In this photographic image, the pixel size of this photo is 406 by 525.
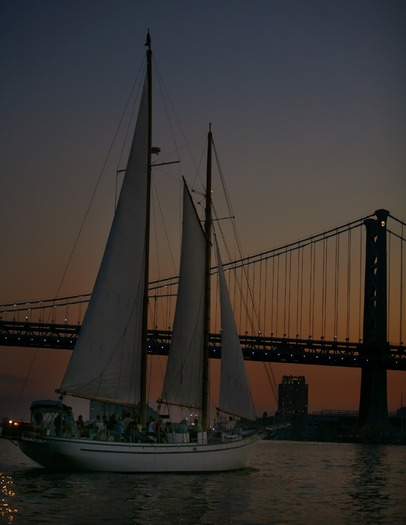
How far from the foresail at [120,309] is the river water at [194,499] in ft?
9.28

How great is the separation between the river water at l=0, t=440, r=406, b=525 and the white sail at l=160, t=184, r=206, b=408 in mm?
3131

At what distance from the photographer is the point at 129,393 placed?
3203 centimetres

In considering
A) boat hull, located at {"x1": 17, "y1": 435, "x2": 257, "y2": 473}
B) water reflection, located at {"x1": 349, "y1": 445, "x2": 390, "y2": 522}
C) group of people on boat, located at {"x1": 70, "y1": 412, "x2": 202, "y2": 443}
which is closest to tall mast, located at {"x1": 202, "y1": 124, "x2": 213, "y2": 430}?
group of people on boat, located at {"x1": 70, "y1": 412, "x2": 202, "y2": 443}

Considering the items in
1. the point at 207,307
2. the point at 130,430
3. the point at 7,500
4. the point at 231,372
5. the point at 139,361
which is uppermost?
the point at 207,307

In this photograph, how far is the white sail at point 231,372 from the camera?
Result: 35.0m

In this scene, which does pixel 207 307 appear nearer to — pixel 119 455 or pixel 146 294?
pixel 146 294

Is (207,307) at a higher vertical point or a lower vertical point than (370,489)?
higher

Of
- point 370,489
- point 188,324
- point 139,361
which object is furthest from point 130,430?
point 370,489

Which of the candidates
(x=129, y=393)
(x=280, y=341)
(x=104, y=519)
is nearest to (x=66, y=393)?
(x=129, y=393)

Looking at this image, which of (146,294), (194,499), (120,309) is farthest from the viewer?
(146,294)

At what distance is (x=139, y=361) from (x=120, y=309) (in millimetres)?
1916

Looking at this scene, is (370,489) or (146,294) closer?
(370,489)

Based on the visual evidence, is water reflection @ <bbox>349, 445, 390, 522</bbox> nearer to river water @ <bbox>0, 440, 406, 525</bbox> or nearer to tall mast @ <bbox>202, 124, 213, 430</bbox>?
river water @ <bbox>0, 440, 406, 525</bbox>

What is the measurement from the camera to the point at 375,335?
Answer: 272 feet
